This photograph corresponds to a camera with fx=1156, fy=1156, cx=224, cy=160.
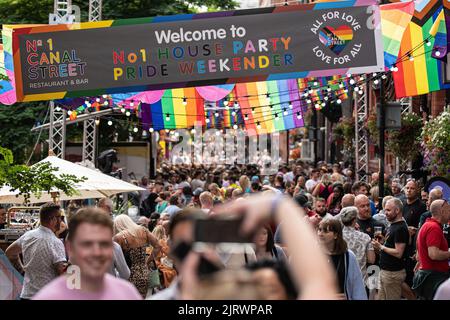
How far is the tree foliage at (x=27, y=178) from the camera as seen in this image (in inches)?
458

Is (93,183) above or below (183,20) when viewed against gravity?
below

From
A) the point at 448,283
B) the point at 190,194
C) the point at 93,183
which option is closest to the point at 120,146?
the point at 190,194

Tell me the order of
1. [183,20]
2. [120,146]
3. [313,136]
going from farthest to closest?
[313,136] < [120,146] < [183,20]

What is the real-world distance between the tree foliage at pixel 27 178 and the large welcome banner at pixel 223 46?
3.06 meters

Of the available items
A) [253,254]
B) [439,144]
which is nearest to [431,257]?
[253,254]

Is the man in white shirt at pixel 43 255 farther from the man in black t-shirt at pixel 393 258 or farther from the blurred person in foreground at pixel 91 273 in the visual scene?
the blurred person in foreground at pixel 91 273

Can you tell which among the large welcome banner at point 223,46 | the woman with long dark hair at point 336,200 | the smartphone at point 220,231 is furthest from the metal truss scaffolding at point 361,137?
the smartphone at point 220,231

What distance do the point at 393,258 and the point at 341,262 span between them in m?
3.39

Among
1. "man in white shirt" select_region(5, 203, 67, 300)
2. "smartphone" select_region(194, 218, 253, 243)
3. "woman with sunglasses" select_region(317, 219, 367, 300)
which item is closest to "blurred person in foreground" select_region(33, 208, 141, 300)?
"smartphone" select_region(194, 218, 253, 243)

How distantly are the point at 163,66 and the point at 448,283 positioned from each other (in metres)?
10.7

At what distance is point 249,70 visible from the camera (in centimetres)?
1509

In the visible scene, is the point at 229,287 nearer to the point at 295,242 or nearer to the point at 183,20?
the point at 295,242

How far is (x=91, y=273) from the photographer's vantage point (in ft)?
14.1
